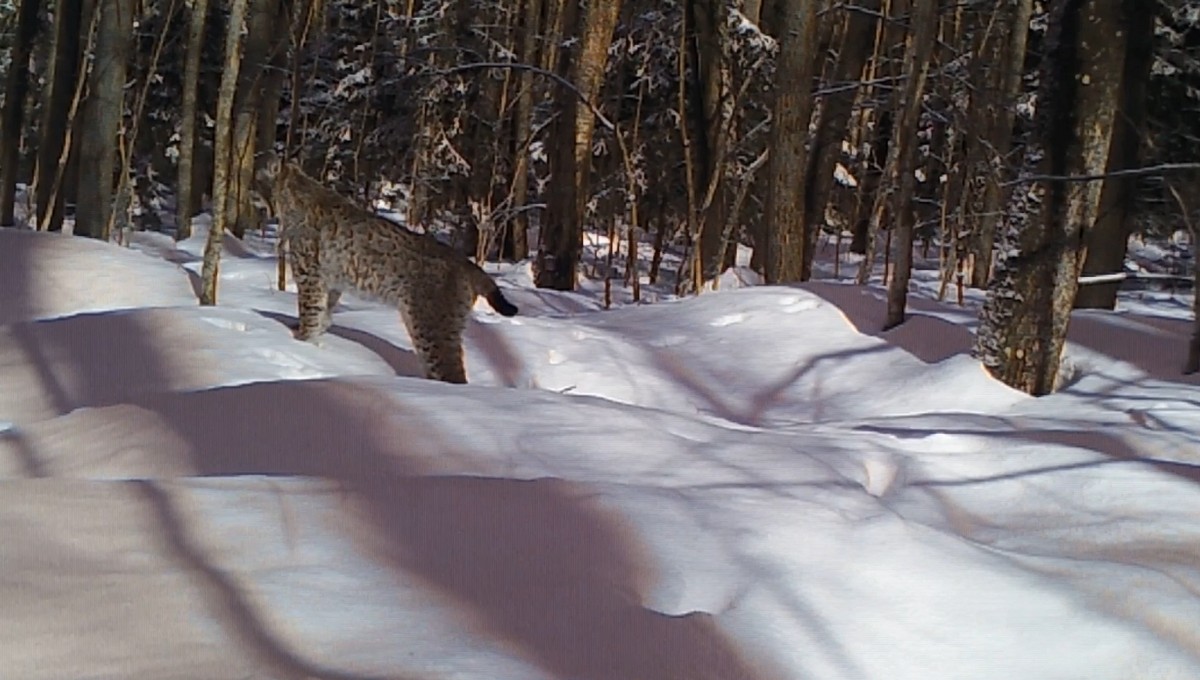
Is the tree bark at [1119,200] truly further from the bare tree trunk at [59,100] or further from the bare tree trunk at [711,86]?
the bare tree trunk at [59,100]

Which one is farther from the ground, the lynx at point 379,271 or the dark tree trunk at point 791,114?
the dark tree trunk at point 791,114

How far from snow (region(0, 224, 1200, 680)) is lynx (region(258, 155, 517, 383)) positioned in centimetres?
88

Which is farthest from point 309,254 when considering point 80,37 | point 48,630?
point 80,37

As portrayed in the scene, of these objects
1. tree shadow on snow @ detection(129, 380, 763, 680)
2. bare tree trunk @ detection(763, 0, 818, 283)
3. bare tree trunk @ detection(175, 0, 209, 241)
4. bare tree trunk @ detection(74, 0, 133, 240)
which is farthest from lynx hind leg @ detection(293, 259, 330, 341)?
bare tree trunk @ detection(74, 0, 133, 240)

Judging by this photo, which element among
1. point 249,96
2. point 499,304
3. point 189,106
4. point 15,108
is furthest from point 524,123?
point 499,304

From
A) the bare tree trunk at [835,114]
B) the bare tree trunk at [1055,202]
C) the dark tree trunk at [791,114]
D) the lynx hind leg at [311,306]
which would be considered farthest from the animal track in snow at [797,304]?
the bare tree trunk at [835,114]

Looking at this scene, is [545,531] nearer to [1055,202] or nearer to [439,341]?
[439,341]

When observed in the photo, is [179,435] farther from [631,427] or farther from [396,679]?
[396,679]

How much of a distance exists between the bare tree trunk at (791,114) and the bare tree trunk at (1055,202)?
14.2ft

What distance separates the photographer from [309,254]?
28.4 ft

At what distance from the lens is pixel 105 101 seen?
1569cm

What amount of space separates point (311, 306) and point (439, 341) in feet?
3.89

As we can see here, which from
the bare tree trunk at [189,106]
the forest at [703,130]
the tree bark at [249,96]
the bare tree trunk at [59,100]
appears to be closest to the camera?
the forest at [703,130]

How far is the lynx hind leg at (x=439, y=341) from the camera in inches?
308
